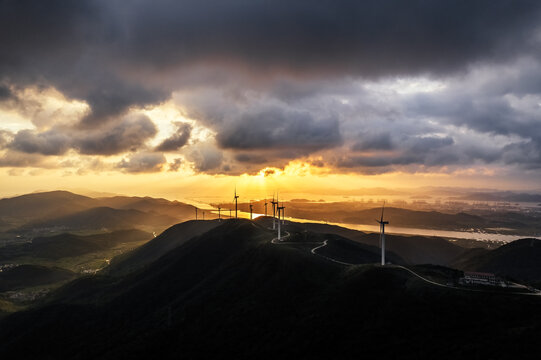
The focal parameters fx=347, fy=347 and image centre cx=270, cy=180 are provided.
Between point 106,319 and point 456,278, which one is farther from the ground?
point 456,278

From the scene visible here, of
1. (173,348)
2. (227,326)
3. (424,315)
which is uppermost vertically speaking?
(424,315)

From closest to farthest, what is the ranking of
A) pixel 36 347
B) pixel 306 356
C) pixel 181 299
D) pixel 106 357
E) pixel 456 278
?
pixel 306 356 < pixel 456 278 < pixel 106 357 < pixel 36 347 < pixel 181 299

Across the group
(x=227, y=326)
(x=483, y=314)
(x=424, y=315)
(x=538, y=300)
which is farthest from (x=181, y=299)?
(x=538, y=300)

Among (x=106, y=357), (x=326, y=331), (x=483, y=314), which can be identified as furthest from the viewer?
(x=106, y=357)

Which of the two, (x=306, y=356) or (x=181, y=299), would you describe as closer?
(x=306, y=356)

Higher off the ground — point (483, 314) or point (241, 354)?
point (483, 314)

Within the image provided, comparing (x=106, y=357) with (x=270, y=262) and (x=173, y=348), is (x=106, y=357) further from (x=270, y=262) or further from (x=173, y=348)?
(x=270, y=262)

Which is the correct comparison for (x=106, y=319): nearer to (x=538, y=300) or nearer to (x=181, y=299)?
(x=181, y=299)

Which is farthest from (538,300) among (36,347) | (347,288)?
(36,347)

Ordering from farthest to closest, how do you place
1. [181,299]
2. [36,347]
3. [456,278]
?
[181,299] < [36,347] < [456,278]
